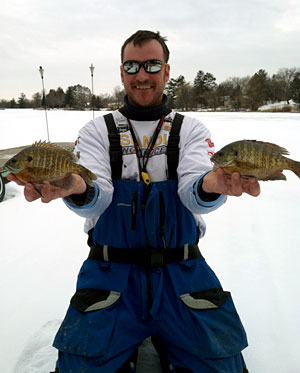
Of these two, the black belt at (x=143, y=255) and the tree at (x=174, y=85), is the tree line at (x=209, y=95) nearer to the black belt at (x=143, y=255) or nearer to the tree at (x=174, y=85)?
the tree at (x=174, y=85)

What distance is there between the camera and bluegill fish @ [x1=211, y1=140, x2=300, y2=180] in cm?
180

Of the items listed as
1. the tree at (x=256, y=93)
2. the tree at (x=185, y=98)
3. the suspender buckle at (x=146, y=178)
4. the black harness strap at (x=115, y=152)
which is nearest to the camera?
the suspender buckle at (x=146, y=178)

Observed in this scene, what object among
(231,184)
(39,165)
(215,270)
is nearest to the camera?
(39,165)

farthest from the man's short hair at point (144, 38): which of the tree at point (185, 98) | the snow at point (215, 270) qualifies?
the tree at point (185, 98)

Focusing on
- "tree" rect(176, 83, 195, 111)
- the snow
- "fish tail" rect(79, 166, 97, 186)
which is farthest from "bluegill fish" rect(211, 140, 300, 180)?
"tree" rect(176, 83, 195, 111)

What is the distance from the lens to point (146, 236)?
2252 mm

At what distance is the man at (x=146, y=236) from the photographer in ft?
6.54


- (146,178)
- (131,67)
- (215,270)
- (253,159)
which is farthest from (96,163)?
(215,270)

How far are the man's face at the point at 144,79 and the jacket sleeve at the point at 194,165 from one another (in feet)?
1.17

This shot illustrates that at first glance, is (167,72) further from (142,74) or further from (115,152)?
(115,152)

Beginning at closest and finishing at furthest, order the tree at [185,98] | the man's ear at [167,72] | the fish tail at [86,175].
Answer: the fish tail at [86,175] → the man's ear at [167,72] → the tree at [185,98]

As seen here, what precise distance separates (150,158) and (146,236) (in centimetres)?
62

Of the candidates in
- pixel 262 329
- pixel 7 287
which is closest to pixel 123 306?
pixel 262 329

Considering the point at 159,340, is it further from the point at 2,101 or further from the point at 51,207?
the point at 2,101
